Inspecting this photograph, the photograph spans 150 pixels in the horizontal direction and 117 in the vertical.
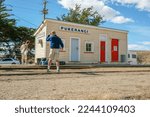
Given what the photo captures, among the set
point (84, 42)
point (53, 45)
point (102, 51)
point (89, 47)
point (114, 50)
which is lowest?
point (53, 45)

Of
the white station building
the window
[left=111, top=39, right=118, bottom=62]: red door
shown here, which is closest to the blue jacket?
the white station building

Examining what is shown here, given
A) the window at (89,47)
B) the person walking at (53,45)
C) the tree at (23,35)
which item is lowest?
the person walking at (53,45)

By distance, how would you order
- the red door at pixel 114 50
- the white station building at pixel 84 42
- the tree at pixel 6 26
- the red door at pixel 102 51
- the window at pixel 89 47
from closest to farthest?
1. the white station building at pixel 84 42
2. the window at pixel 89 47
3. the red door at pixel 102 51
4. the red door at pixel 114 50
5. the tree at pixel 6 26

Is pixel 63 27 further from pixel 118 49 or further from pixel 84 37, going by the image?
pixel 118 49

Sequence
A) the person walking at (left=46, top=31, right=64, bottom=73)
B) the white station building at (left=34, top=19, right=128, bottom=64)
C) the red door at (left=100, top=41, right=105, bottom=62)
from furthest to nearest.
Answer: the red door at (left=100, top=41, right=105, bottom=62), the white station building at (left=34, top=19, right=128, bottom=64), the person walking at (left=46, top=31, right=64, bottom=73)

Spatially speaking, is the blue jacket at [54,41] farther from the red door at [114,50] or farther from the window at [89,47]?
the red door at [114,50]

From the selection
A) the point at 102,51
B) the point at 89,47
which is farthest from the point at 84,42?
the point at 102,51

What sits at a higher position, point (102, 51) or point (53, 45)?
point (102, 51)

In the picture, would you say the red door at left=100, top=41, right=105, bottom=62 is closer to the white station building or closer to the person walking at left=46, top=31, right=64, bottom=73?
the white station building

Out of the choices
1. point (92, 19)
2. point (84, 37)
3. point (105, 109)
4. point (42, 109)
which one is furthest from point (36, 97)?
point (92, 19)

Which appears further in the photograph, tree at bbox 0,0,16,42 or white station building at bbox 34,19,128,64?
tree at bbox 0,0,16,42

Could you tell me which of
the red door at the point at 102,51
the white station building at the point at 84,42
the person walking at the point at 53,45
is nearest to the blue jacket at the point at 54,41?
the person walking at the point at 53,45

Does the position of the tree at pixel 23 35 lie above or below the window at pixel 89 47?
above

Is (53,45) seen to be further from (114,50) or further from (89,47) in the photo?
(114,50)
